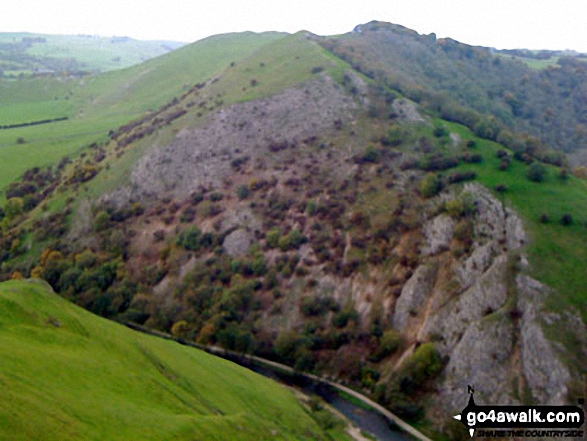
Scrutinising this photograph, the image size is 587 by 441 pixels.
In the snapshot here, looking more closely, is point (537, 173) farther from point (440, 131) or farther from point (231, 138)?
point (231, 138)

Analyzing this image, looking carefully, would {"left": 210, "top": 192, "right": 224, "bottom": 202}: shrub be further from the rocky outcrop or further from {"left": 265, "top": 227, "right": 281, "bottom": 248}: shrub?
the rocky outcrop

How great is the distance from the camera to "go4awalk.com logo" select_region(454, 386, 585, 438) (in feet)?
149

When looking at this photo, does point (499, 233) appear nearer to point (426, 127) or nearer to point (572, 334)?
point (572, 334)

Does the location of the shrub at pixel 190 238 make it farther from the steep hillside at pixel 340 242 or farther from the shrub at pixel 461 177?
the shrub at pixel 461 177

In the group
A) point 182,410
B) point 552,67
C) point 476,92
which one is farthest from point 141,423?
point 552,67

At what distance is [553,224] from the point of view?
61.0 metres

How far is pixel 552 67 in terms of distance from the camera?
157750 mm

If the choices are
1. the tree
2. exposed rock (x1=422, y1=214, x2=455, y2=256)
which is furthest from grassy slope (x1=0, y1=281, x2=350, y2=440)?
the tree

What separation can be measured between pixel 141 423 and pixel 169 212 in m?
60.5

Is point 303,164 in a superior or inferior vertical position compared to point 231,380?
superior

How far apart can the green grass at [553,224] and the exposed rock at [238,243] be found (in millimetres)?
39328

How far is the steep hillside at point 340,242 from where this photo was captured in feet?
178

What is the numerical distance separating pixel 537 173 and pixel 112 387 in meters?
66.1

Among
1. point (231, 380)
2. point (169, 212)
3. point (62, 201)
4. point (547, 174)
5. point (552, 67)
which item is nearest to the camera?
point (231, 380)
